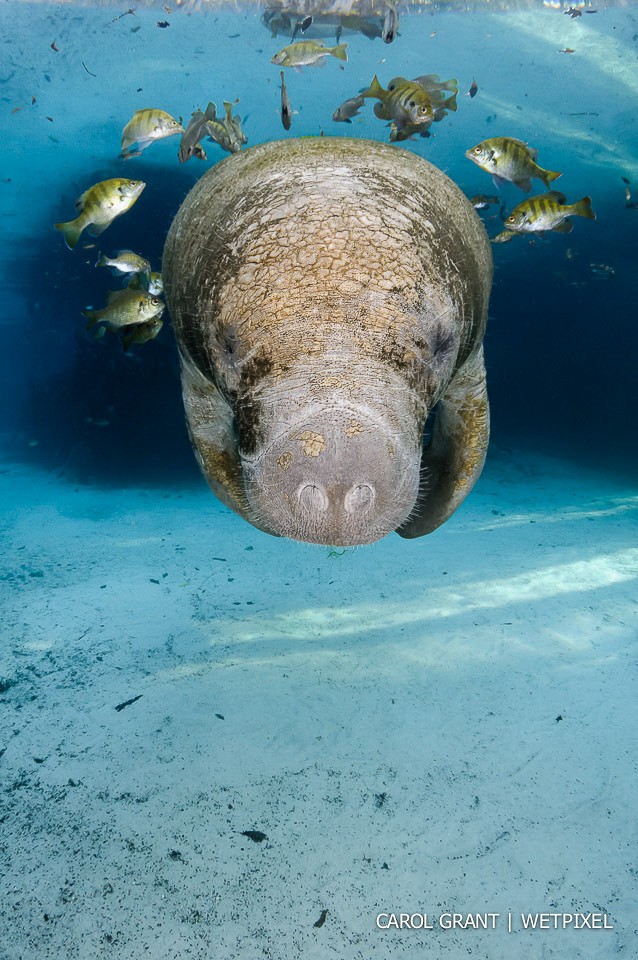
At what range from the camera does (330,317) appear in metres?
2.24

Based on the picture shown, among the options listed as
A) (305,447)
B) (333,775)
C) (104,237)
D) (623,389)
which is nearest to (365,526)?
(305,447)

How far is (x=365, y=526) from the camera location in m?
2.19

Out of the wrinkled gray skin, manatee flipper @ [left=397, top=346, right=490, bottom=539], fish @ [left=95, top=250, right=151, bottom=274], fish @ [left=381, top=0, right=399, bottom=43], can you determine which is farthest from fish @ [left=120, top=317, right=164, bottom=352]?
fish @ [left=381, top=0, right=399, bottom=43]

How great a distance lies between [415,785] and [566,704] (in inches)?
78.7

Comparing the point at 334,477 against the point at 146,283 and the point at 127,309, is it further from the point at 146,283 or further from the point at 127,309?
the point at 146,283

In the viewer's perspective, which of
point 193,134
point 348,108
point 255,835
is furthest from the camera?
point 348,108

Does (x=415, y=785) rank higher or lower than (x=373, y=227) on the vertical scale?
lower

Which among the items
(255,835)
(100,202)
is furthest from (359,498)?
(100,202)

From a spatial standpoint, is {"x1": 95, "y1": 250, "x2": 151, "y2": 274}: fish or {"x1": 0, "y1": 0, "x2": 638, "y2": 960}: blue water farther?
{"x1": 95, "y1": 250, "x2": 151, "y2": 274}: fish

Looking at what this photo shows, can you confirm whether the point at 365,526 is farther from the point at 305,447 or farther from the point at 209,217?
the point at 209,217

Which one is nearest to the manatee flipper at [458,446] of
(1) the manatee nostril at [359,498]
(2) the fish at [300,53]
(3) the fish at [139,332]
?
(1) the manatee nostril at [359,498]

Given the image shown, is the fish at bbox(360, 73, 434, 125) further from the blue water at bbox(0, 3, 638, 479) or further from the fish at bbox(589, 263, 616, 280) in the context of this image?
the fish at bbox(589, 263, 616, 280)

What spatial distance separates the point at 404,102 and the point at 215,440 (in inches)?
137

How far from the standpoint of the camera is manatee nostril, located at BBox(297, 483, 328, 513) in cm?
199
